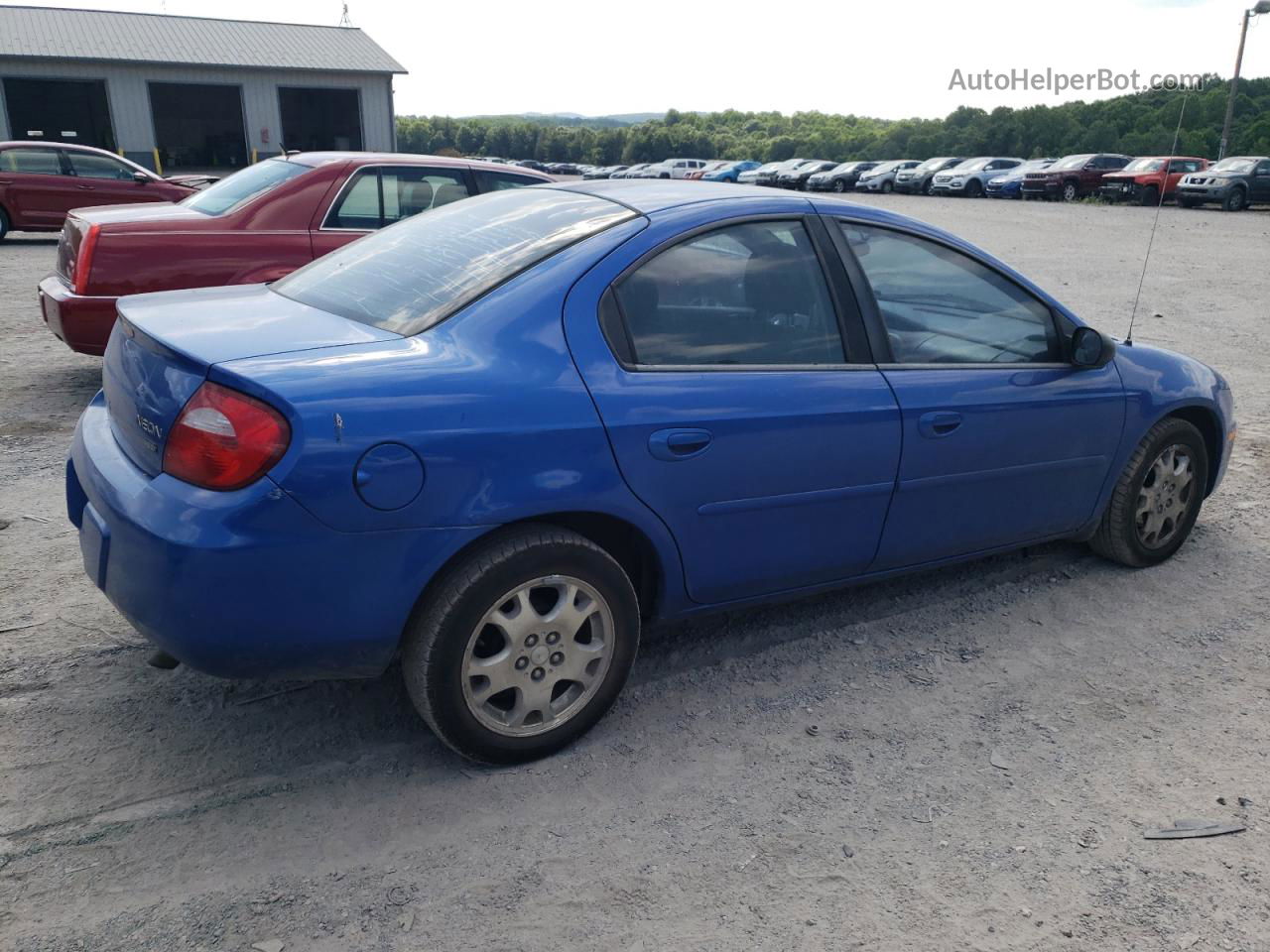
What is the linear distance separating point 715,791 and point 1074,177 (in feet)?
116

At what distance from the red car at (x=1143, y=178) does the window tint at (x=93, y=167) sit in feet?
88.1

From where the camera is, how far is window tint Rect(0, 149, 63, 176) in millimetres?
15562

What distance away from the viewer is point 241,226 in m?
6.54

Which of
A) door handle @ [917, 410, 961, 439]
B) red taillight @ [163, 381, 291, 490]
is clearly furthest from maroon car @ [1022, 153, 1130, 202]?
red taillight @ [163, 381, 291, 490]

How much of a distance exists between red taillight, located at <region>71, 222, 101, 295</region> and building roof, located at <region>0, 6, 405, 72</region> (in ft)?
105

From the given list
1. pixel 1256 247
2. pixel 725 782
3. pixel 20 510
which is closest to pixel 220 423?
pixel 725 782

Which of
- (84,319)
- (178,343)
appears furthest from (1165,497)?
(84,319)

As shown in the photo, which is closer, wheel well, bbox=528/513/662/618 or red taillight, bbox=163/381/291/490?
red taillight, bbox=163/381/291/490

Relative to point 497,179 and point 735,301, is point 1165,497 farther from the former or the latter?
point 497,179

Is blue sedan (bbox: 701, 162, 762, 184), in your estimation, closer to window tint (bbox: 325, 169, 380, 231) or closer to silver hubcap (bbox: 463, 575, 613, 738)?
window tint (bbox: 325, 169, 380, 231)

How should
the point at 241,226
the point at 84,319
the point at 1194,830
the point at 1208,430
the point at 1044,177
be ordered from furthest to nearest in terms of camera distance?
the point at 1044,177 → the point at 241,226 → the point at 84,319 → the point at 1208,430 → the point at 1194,830

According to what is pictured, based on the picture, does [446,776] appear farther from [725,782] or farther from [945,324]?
[945,324]

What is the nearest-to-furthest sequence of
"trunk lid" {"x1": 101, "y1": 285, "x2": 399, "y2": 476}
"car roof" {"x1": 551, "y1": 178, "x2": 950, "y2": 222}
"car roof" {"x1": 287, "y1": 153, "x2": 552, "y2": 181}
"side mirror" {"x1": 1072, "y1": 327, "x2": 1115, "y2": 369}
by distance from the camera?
"trunk lid" {"x1": 101, "y1": 285, "x2": 399, "y2": 476}, "car roof" {"x1": 551, "y1": 178, "x2": 950, "y2": 222}, "side mirror" {"x1": 1072, "y1": 327, "x2": 1115, "y2": 369}, "car roof" {"x1": 287, "y1": 153, "x2": 552, "y2": 181}

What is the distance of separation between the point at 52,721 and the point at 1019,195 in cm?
3789
